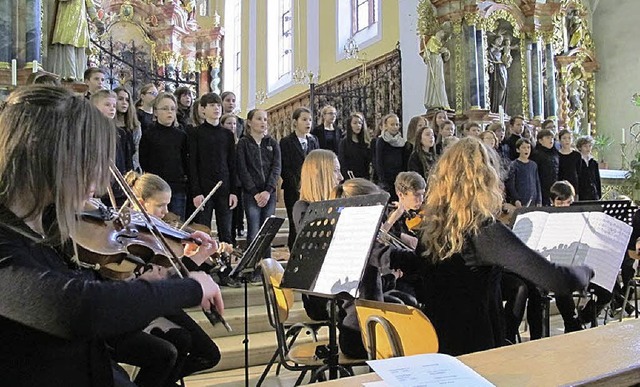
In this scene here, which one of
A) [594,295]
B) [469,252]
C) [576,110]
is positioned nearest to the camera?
[469,252]

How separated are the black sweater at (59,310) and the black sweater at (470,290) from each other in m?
1.35

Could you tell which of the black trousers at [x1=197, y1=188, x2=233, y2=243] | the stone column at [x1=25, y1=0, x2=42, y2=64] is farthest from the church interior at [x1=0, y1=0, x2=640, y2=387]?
the black trousers at [x1=197, y1=188, x2=233, y2=243]

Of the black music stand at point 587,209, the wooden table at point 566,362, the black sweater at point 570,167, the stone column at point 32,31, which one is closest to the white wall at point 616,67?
the black sweater at point 570,167

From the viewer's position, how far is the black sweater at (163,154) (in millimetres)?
5133

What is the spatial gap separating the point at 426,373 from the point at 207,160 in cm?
425

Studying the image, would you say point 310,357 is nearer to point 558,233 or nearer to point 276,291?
point 276,291

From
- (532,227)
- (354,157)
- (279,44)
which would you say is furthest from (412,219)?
(279,44)

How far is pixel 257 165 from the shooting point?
18.0ft

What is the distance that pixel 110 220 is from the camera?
2141 mm

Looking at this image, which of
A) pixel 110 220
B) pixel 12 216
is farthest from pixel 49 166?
pixel 110 220

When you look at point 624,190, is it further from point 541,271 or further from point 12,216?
point 12,216

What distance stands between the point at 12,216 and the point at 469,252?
174cm

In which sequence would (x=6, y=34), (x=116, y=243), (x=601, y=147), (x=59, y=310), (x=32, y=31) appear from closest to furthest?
(x=59, y=310) < (x=116, y=243) < (x=6, y=34) < (x=32, y=31) < (x=601, y=147)

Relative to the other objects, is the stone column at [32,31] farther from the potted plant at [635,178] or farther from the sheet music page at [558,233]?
the potted plant at [635,178]
